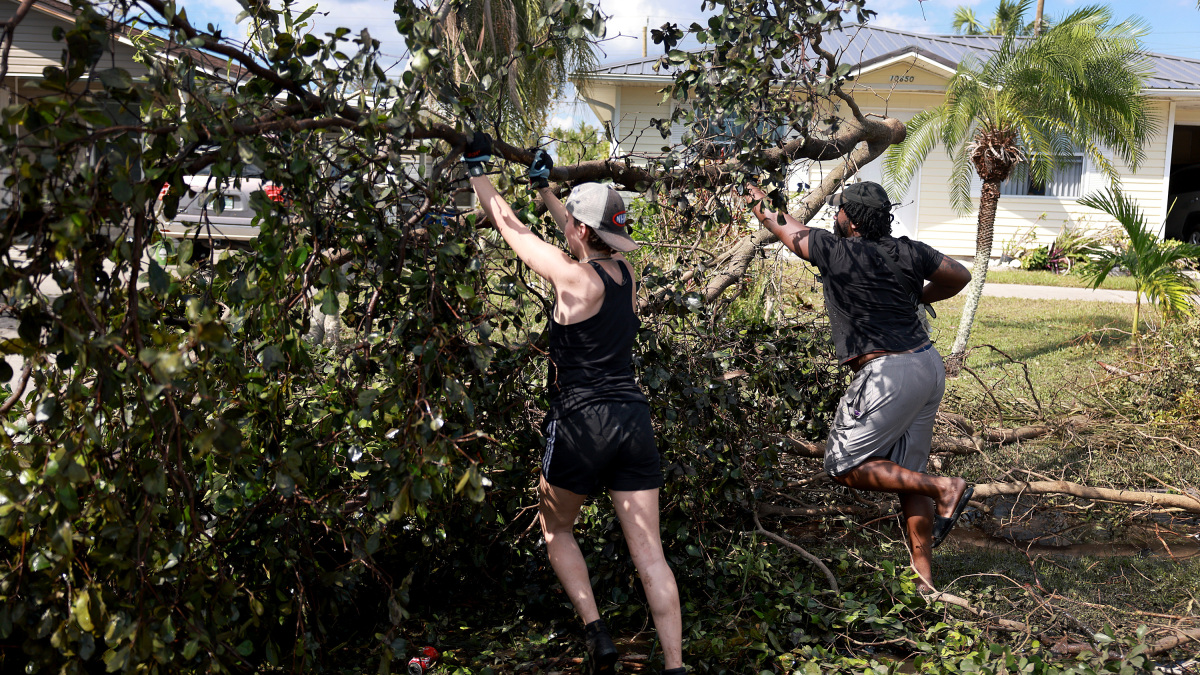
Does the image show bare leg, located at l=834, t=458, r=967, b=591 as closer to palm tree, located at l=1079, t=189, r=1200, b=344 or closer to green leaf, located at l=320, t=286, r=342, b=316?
green leaf, located at l=320, t=286, r=342, b=316

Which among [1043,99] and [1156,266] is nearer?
[1156,266]

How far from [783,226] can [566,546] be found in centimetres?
177

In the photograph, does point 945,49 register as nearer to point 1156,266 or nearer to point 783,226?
point 1156,266

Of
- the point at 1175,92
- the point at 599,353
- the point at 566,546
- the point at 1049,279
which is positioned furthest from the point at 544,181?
the point at 1175,92

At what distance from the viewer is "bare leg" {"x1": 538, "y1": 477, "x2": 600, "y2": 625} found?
10.1 feet

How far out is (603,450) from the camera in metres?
2.97

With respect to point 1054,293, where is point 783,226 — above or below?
above

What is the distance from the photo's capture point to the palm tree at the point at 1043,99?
926cm

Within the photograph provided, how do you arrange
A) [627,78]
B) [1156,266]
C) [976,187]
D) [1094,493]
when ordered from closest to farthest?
[1094,493], [1156,266], [627,78], [976,187]

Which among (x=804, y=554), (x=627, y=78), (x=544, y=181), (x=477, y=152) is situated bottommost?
(x=804, y=554)

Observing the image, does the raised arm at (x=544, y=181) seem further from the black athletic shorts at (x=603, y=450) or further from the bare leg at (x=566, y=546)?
the bare leg at (x=566, y=546)

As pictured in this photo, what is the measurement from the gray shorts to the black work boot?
1.40 metres

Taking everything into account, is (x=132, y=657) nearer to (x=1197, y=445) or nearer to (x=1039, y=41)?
(x=1197, y=445)

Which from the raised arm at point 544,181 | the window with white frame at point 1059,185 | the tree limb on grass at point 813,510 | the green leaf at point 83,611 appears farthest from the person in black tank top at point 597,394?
the window with white frame at point 1059,185
